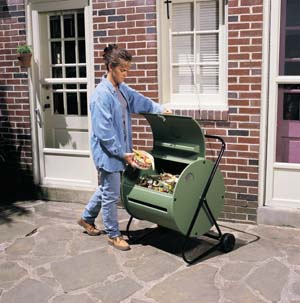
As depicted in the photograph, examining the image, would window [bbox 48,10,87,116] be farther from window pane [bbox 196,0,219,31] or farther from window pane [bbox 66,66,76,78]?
window pane [bbox 196,0,219,31]

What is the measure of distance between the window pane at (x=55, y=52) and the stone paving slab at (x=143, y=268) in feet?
6.77

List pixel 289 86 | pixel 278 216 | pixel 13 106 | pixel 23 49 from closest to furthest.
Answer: pixel 289 86, pixel 278 216, pixel 23 49, pixel 13 106

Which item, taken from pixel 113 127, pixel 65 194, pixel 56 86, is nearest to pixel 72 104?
pixel 56 86

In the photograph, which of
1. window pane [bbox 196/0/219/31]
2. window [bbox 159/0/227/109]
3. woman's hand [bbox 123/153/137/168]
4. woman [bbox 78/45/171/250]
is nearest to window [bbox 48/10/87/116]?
window [bbox 159/0/227/109]

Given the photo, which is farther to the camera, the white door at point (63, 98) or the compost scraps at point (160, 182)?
the white door at point (63, 98)

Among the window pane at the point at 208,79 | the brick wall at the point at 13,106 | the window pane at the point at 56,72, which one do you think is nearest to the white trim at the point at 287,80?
the window pane at the point at 208,79

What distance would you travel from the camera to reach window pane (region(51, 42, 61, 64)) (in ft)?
20.0

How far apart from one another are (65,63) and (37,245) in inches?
92.9

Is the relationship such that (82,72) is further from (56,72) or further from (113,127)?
(113,127)

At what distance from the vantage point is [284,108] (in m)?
5.03

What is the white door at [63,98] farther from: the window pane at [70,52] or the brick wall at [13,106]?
the brick wall at [13,106]

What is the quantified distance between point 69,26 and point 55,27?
21cm

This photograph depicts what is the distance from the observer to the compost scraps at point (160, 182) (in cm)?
428

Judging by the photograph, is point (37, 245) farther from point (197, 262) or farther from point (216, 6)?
point (216, 6)
